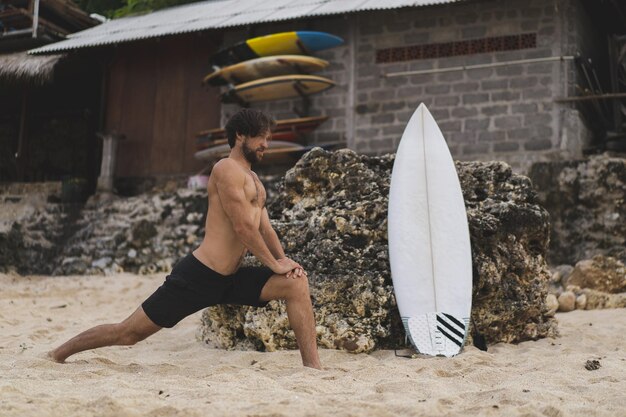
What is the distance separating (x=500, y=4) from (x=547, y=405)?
7919 mm

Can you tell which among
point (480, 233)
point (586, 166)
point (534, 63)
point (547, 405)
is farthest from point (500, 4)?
point (547, 405)

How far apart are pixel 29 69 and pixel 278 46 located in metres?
4.03

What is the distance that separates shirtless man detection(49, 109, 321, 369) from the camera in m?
3.44

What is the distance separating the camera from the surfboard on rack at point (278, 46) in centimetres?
998

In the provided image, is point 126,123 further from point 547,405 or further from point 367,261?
point 547,405

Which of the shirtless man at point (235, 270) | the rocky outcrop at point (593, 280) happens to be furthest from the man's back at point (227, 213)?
the rocky outcrop at point (593, 280)

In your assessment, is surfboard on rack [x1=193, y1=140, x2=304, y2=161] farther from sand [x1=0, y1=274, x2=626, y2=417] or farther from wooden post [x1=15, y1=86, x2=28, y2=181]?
sand [x1=0, y1=274, x2=626, y2=417]

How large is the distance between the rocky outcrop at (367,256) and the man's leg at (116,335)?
851 millimetres

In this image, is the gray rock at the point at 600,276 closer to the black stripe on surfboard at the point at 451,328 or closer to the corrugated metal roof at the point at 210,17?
the black stripe on surfboard at the point at 451,328

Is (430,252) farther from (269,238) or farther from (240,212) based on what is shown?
(240,212)

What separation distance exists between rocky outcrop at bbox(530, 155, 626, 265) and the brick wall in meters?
0.61

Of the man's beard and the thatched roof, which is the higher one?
the thatched roof

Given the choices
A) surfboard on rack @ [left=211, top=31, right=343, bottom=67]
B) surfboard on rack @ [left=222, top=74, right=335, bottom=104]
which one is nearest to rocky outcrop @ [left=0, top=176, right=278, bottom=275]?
surfboard on rack @ [left=222, top=74, right=335, bottom=104]

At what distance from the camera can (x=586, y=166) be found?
8320mm
